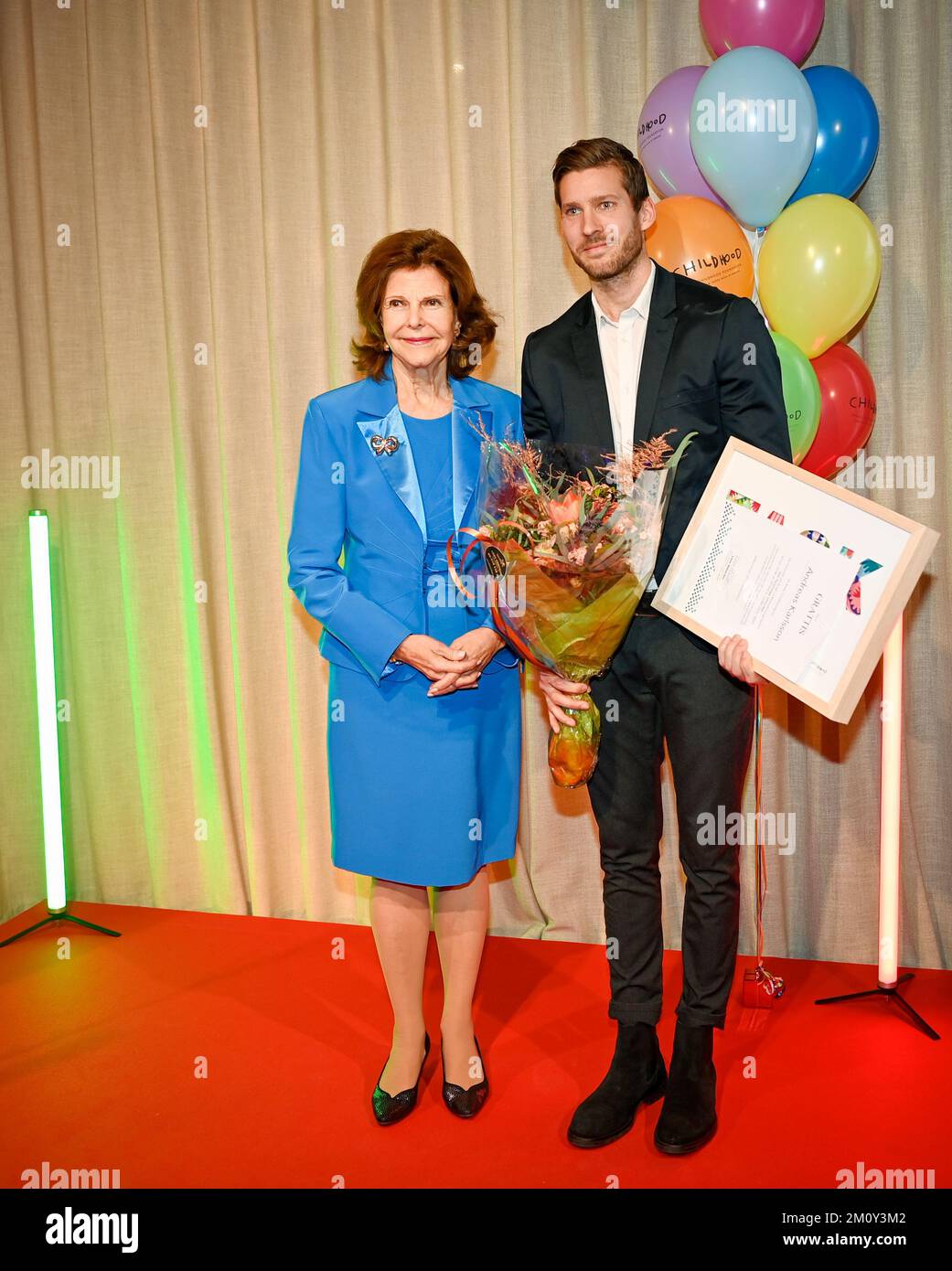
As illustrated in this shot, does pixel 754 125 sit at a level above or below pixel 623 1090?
above

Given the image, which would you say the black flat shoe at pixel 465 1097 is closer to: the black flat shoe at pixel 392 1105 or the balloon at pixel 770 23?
the black flat shoe at pixel 392 1105

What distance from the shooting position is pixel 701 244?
2512 mm

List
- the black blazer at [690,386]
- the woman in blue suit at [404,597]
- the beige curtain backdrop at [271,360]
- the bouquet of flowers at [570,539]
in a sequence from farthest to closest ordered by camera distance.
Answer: the beige curtain backdrop at [271,360], the woman in blue suit at [404,597], the black blazer at [690,386], the bouquet of flowers at [570,539]

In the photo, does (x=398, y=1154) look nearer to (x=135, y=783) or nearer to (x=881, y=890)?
(x=881, y=890)

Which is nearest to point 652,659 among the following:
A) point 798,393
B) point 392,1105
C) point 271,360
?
point 798,393

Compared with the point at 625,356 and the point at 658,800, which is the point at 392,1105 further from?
the point at 625,356

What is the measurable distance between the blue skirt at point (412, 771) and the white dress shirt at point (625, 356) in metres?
0.50

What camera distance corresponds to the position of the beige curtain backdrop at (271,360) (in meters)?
2.88

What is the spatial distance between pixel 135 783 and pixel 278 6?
8.41 feet

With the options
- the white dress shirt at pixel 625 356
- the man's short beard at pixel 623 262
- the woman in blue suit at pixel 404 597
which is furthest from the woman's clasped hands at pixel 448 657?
the man's short beard at pixel 623 262

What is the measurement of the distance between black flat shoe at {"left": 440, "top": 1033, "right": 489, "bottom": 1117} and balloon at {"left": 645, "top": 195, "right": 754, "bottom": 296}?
1.95 m

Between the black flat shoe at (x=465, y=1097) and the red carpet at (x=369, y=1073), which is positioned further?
the black flat shoe at (x=465, y=1097)

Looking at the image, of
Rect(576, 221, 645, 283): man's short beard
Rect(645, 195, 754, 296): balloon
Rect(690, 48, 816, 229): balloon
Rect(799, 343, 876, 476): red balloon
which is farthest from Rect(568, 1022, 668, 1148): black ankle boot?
Rect(690, 48, 816, 229): balloon

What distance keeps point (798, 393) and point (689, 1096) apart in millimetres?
1590
